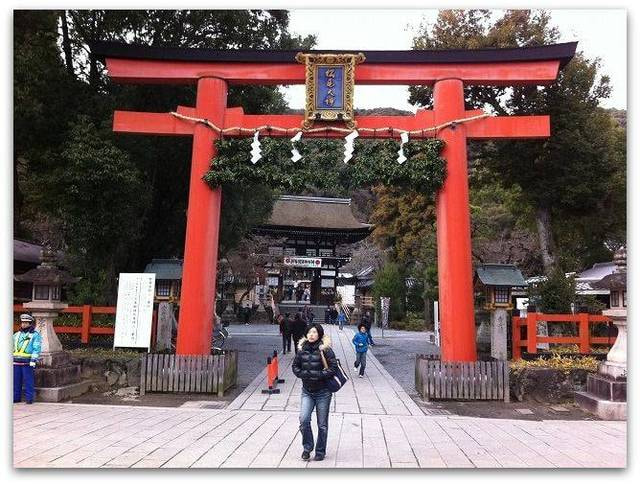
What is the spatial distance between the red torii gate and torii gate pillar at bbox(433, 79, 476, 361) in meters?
0.02

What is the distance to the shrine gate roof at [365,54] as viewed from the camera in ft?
28.0

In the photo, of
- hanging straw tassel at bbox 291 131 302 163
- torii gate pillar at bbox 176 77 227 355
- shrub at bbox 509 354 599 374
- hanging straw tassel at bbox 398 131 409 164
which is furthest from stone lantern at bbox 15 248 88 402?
shrub at bbox 509 354 599 374

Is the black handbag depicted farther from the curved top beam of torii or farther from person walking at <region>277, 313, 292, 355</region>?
person walking at <region>277, 313, 292, 355</region>

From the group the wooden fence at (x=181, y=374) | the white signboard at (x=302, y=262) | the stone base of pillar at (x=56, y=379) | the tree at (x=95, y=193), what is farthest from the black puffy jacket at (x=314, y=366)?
the white signboard at (x=302, y=262)

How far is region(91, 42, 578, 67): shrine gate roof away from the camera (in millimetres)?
8531

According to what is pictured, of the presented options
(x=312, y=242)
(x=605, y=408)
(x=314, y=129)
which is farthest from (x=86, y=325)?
(x=312, y=242)

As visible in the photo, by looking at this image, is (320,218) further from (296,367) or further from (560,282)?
(296,367)

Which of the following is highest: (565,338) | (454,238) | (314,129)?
(314,129)

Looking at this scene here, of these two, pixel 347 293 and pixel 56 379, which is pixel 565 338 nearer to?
pixel 56 379

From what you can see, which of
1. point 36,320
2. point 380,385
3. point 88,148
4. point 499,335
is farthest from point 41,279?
point 499,335

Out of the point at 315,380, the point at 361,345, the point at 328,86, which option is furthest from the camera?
the point at 361,345

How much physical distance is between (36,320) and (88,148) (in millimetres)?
3397

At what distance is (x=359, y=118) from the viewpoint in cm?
885

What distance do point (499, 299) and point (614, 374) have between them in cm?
303
